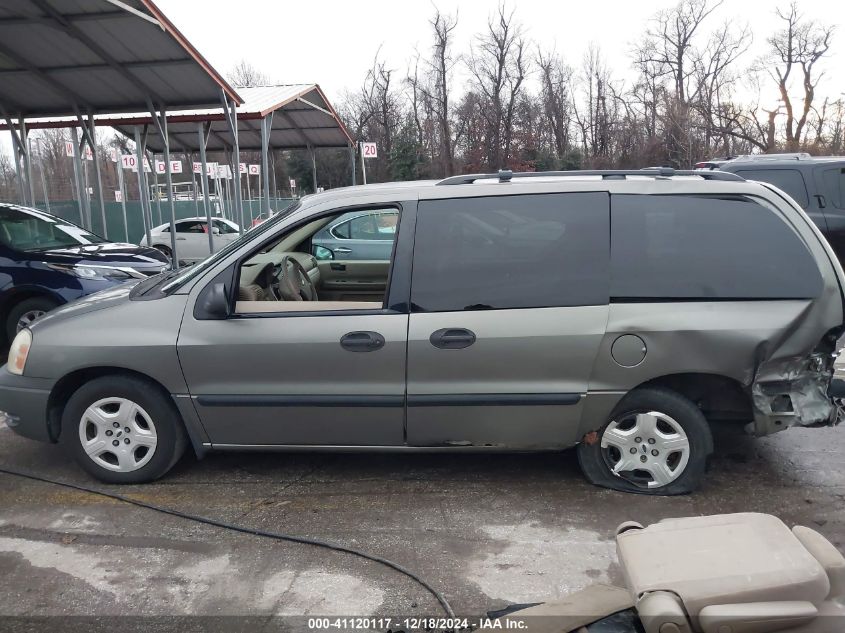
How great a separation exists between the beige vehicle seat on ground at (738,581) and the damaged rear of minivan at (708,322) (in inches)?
68.7

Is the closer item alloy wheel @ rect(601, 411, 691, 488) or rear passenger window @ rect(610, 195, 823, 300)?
rear passenger window @ rect(610, 195, 823, 300)

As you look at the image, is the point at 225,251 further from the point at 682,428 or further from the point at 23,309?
the point at 23,309

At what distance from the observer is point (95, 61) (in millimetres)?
11203

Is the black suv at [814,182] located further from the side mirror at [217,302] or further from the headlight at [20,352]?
the headlight at [20,352]

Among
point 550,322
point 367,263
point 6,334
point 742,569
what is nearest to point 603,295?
point 550,322

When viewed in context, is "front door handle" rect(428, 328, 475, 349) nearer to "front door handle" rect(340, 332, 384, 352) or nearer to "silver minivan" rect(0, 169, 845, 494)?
"silver minivan" rect(0, 169, 845, 494)

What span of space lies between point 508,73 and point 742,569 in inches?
1606

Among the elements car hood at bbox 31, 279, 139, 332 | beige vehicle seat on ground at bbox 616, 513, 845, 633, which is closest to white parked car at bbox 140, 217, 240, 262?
car hood at bbox 31, 279, 139, 332

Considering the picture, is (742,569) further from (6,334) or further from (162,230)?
(162,230)

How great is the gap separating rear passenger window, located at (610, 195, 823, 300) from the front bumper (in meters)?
3.40

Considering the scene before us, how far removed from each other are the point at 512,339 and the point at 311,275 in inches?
80.3

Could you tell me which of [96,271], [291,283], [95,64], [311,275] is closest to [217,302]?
[291,283]

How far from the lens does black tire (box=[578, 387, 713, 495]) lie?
4.00 m

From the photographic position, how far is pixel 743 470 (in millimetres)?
4578
